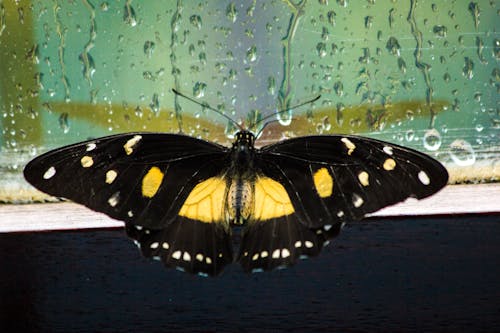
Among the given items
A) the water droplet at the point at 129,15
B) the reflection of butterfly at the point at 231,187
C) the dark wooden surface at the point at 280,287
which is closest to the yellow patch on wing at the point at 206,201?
the reflection of butterfly at the point at 231,187

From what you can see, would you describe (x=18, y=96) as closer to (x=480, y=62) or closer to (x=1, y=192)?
(x=1, y=192)

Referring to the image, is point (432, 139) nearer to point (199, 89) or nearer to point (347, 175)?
point (347, 175)

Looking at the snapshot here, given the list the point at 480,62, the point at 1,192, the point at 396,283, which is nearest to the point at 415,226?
the point at 396,283

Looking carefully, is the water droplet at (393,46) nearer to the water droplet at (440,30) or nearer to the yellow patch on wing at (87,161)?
the water droplet at (440,30)

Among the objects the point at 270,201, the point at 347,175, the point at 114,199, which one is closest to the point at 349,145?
the point at 347,175

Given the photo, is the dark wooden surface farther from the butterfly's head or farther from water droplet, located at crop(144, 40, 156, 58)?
water droplet, located at crop(144, 40, 156, 58)

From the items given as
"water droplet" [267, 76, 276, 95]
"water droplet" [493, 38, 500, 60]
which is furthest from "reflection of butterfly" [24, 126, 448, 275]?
"water droplet" [493, 38, 500, 60]
